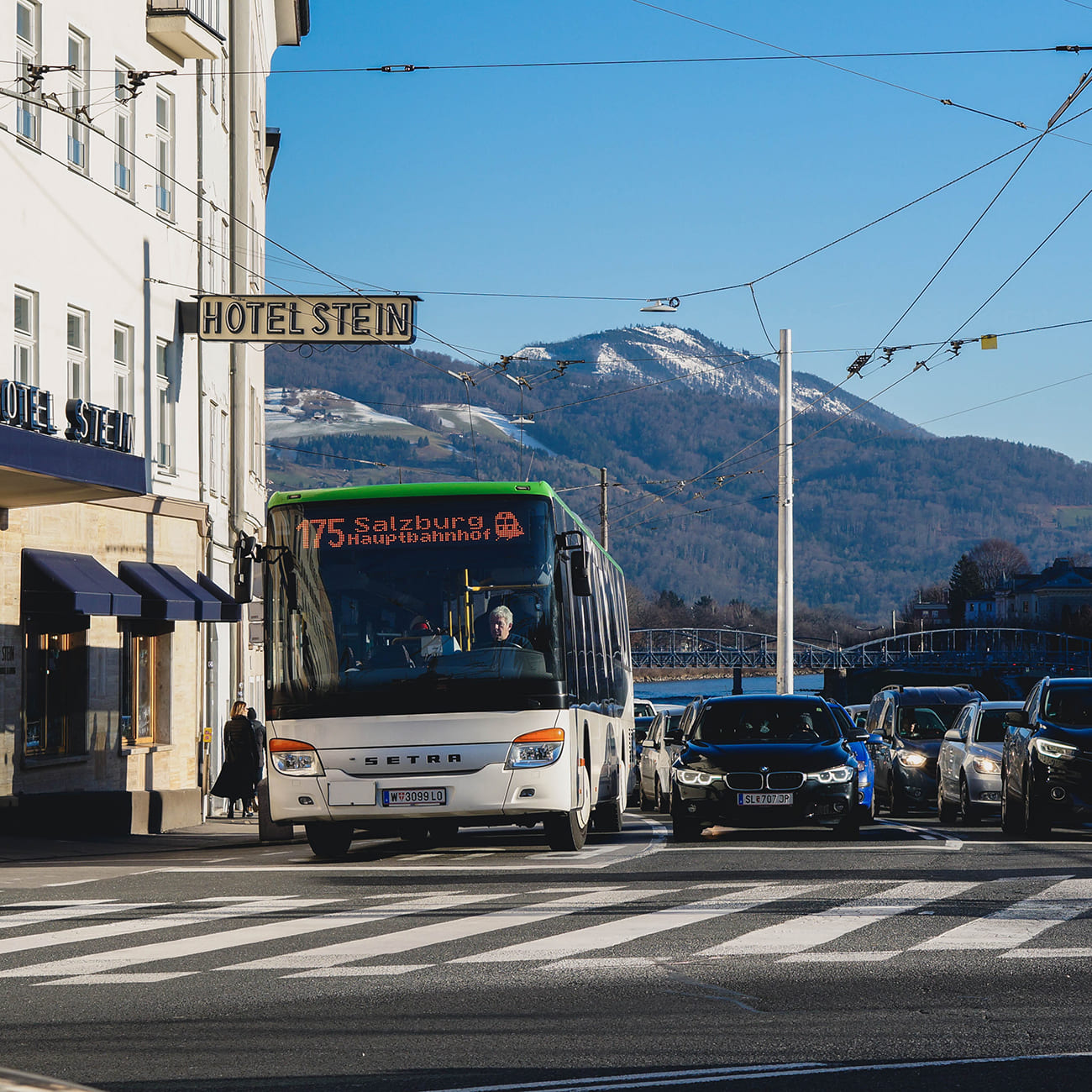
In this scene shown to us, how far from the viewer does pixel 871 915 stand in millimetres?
11305

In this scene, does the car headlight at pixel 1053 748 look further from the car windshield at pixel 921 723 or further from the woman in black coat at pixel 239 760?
the woman in black coat at pixel 239 760

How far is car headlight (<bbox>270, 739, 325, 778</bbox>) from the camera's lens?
1602 centimetres

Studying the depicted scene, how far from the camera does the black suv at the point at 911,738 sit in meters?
26.3

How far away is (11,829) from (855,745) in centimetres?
1045

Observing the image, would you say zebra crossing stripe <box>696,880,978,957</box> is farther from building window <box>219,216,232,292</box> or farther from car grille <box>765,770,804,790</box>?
building window <box>219,216,232,292</box>

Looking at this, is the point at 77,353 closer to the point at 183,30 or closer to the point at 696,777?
the point at 183,30

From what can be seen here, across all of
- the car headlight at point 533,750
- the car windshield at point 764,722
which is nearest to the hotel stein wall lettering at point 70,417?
the car headlight at point 533,750

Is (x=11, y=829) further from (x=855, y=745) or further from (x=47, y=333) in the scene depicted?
(x=855, y=745)

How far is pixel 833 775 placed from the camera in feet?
58.5

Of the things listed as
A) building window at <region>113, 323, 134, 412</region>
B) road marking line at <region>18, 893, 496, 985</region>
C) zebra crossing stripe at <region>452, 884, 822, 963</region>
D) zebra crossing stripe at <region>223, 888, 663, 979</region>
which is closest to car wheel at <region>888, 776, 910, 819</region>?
building window at <region>113, 323, 134, 412</region>

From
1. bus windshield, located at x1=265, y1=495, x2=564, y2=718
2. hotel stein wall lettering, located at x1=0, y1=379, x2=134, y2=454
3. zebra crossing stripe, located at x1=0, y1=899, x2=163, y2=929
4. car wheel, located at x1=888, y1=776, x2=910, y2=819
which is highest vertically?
hotel stein wall lettering, located at x1=0, y1=379, x2=134, y2=454

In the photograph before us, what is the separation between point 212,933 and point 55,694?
13894 millimetres

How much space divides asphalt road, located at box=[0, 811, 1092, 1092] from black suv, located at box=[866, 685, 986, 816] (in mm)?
10733

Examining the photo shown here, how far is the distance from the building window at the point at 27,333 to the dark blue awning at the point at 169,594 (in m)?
3.51
